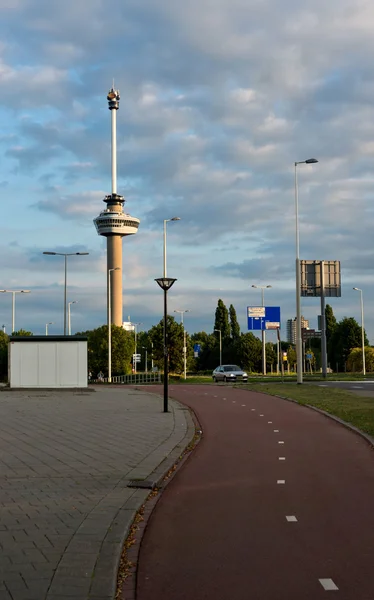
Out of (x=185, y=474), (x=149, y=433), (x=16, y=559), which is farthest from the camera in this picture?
(x=149, y=433)

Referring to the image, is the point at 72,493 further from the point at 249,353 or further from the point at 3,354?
the point at 249,353

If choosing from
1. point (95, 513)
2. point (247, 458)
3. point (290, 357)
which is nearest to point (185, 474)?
point (247, 458)

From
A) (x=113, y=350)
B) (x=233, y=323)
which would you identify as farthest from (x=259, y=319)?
(x=233, y=323)

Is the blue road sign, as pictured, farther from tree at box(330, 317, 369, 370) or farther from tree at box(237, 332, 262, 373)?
tree at box(237, 332, 262, 373)

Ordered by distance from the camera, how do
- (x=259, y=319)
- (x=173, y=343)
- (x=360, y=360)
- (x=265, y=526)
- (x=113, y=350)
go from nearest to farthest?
(x=265, y=526) < (x=259, y=319) < (x=173, y=343) < (x=113, y=350) < (x=360, y=360)

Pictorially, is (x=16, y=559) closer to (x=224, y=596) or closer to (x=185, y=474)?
(x=224, y=596)

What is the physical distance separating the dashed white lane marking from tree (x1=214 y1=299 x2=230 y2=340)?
133 m

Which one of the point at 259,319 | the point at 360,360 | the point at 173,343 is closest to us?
the point at 259,319

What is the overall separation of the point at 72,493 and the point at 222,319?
130 m

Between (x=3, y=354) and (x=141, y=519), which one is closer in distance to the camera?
(x=141, y=519)

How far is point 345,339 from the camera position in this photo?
113188 mm

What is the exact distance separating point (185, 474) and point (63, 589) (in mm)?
6111

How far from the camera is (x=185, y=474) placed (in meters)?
11.6

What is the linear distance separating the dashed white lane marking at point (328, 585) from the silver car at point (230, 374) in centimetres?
4955
